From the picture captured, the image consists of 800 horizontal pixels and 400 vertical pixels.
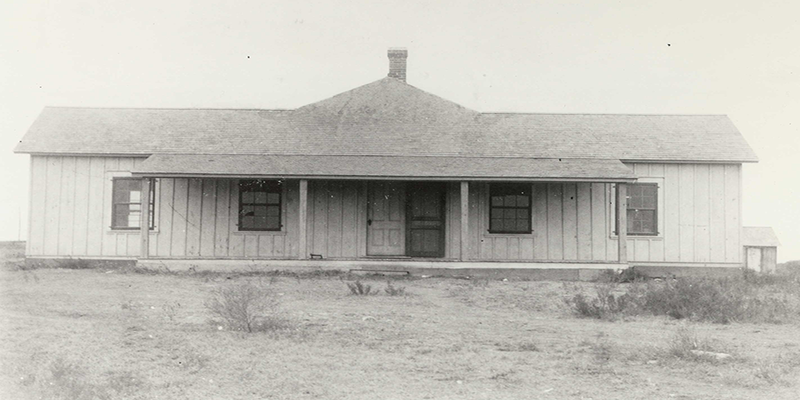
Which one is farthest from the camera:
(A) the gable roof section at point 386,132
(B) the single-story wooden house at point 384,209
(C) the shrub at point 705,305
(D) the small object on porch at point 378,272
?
(A) the gable roof section at point 386,132

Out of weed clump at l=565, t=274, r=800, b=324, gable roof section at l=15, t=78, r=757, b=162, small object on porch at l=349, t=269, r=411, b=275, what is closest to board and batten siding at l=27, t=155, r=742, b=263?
gable roof section at l=15, t=78, r=757, b=162

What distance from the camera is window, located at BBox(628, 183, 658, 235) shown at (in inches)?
746

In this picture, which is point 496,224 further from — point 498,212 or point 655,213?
point 655,213

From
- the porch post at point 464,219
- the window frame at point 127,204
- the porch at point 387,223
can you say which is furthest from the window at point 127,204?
the porch post at point 464,219

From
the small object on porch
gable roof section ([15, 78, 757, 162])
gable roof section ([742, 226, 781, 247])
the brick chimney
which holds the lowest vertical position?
the small object on porch

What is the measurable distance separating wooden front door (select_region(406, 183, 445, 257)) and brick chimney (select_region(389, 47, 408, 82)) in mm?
4957

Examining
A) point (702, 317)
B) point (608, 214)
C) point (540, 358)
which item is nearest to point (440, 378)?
point (540, 358)

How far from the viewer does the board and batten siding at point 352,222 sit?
18.8m

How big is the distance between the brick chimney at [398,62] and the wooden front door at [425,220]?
4.96 m

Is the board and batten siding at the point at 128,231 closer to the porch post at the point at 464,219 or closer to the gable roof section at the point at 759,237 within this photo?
the porch post at the point at 464,219

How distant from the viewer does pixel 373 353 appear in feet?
26.6

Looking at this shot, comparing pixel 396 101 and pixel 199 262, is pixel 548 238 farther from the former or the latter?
pixel 199 262

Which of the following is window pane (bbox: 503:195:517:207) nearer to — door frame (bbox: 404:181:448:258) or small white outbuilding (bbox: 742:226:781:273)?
door frame (bbox: 404:181:448:258)

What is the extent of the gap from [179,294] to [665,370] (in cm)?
873
